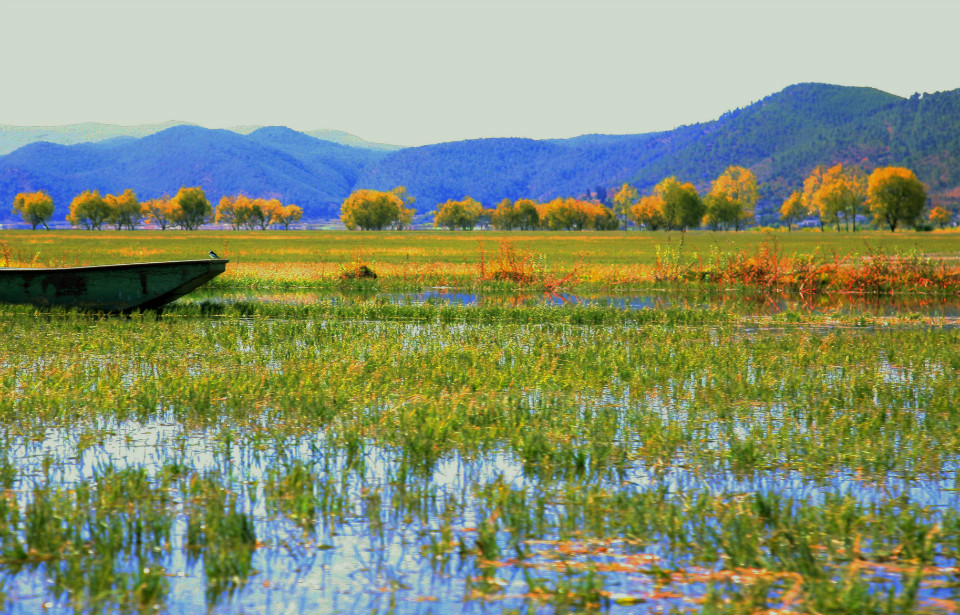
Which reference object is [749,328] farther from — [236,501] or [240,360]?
[236,501]

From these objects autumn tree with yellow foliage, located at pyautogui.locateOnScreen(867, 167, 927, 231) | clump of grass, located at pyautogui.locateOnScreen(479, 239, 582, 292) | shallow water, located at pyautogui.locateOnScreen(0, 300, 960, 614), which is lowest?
shallow water, located at pyautogui.locateOnScreen(0, 300, 960, 614)

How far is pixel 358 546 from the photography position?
5.88 meters

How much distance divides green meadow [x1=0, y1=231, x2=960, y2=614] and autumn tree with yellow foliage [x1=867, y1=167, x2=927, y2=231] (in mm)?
154329

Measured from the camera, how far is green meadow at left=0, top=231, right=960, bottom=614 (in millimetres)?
5227

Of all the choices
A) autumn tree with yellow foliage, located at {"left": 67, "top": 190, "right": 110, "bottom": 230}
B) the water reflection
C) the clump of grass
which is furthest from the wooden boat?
autumn tree with yellow foliage, located at {"left": 67, "top": 190, "right": 110, "bottom": 230}

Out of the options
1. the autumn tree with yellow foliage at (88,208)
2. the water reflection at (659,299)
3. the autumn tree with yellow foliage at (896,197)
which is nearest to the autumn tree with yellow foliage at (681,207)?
the autumn tree with yellow foliage at (896,197)

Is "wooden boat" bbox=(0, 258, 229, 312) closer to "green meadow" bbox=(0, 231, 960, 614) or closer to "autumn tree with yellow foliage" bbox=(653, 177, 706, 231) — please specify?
"green meadow" bbox=(0, 231, 960, 614)

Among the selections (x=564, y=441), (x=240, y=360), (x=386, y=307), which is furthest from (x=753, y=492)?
(x=386, y=307)

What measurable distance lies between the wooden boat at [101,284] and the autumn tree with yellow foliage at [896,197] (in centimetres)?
15420

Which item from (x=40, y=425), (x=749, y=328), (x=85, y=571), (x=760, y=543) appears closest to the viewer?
(x=85, y=571)

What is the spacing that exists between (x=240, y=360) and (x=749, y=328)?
1068 centimetres

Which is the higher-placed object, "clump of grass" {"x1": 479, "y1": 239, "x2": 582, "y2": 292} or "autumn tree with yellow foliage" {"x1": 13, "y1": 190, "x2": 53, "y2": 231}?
"autumn tree with yellow foliage" {"x1": 13, "y1": 190, "x2": 53, "y2": 231}

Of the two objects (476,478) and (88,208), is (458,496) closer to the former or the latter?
(476,478)

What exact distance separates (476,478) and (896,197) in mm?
164909
